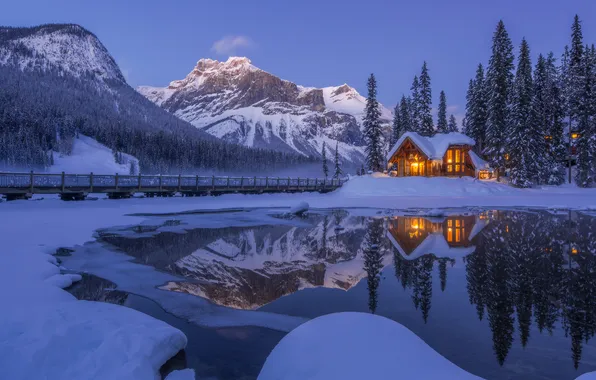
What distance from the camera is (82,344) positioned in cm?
441

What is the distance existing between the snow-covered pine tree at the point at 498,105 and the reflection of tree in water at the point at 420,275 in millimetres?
39493

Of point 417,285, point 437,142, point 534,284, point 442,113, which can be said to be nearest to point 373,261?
point 417,285

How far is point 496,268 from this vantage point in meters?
9.46

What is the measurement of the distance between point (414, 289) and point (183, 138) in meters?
119

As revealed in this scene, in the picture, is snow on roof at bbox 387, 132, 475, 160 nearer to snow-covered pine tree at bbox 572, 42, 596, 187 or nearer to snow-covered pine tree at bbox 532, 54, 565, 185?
snow-covered pine tree at bbox 532, 54, 565, 185

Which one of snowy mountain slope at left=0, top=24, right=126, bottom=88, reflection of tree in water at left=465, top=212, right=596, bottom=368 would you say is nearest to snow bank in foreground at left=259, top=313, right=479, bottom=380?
reflection of tree in water at left=465, top=212, right=596, bottom=368

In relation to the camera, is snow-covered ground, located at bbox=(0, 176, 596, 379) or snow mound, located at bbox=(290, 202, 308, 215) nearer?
snow-covered ground, located at bbox=(0, 176, 596, 379)

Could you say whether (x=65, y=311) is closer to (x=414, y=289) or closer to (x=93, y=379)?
(x=93, y=379)

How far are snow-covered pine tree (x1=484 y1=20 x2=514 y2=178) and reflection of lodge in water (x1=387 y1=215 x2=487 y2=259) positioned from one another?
2946 centimetres

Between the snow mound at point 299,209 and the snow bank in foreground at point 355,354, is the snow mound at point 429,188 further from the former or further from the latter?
the snow bank in foreground at point 355,354

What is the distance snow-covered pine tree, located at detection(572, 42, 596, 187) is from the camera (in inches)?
1684

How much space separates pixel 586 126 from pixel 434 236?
41092mm

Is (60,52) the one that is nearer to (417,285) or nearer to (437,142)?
(437,142)

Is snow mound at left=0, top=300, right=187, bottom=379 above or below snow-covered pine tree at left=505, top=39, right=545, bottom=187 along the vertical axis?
below
